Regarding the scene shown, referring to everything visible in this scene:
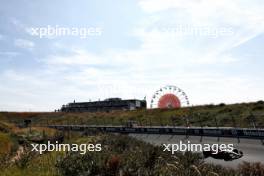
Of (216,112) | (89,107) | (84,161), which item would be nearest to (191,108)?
(216,112)

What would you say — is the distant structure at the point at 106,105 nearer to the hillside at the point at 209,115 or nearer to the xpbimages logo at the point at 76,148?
the hillside at the point at 209,115

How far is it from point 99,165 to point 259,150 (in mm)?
18434

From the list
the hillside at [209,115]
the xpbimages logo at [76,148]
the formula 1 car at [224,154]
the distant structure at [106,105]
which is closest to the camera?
the xpbimages logo at [76,148]

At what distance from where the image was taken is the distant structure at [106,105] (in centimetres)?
14862

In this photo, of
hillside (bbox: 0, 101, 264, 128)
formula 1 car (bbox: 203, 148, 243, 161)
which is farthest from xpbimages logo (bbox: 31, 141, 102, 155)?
hillside (bbox: 0, 101, 264, 128)

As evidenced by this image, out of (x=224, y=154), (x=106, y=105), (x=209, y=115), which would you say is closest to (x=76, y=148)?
(x=224, y=154)

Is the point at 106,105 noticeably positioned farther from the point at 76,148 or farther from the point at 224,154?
the point at 76,148

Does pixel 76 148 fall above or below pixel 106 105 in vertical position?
below

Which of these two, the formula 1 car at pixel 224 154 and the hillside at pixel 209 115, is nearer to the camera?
the formula 1 car at pixel 224 154

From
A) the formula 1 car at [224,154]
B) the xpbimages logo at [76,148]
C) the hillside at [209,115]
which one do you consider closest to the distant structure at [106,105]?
the hillside at [209,115]

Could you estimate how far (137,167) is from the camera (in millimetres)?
10992

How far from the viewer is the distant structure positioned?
5851 inches

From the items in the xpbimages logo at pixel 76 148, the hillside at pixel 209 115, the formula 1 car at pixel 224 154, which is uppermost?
the hillside at pixel 209 115

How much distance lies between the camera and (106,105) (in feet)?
509
